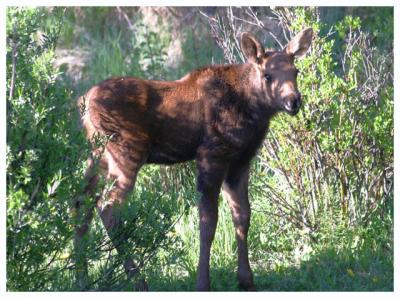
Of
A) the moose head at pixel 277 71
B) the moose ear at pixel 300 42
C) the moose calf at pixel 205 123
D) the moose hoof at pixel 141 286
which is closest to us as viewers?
the moose hoof at pixel 141 286

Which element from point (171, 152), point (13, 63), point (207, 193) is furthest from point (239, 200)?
point (13, 63)

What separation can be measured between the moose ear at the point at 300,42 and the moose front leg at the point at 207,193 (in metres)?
1.35

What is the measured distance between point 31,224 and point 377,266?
3.88 meters

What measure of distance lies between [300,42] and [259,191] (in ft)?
7.19

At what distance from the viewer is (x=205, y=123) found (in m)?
8.56

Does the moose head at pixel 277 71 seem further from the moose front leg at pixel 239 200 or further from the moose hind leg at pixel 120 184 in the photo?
the moose hind leg at pixel 120 184

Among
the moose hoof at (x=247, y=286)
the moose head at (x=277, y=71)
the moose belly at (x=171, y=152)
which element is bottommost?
the moose hoof at (x=247, y=286)

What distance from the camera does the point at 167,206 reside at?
7711 mm

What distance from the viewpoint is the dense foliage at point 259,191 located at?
271 inches

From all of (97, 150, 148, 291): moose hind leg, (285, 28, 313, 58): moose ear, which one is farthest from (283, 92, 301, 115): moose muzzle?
(97, 150, 148, 291): moose hind leg

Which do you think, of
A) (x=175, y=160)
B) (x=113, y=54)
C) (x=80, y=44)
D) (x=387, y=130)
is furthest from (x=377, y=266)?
(x=80, y=44)

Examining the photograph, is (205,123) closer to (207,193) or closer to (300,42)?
(207,193)

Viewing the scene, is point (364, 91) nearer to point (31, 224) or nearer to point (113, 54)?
point (31, 224)

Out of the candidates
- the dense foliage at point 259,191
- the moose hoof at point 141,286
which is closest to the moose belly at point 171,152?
the dense foliage at point 259,191
